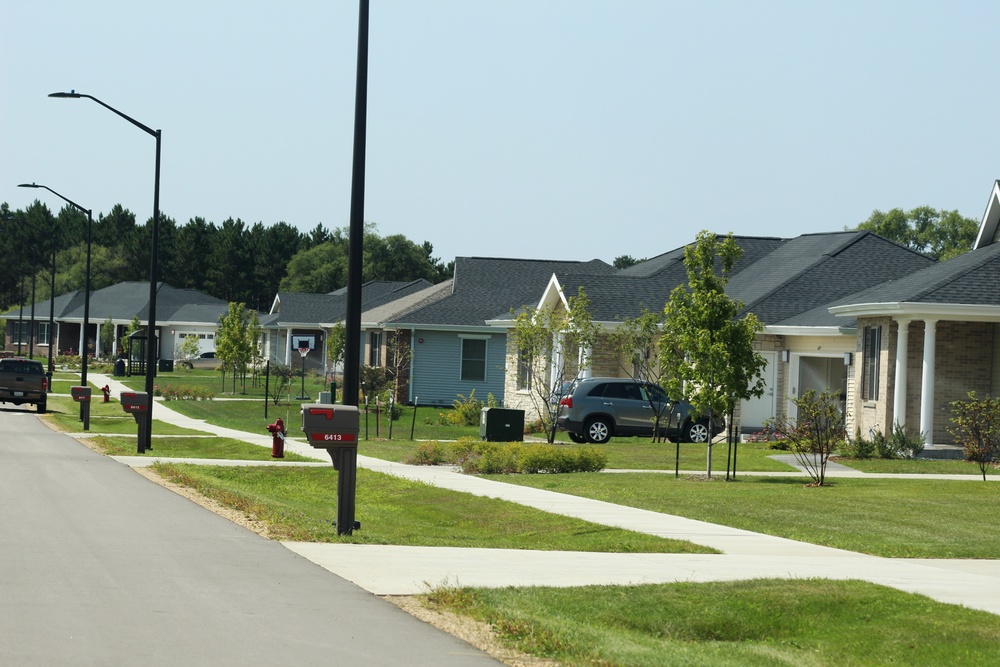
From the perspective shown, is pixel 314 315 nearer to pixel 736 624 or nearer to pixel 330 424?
pixel 330 424

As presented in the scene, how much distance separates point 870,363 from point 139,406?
1714 cm

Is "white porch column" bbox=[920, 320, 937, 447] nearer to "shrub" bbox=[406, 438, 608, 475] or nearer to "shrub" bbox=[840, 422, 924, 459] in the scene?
"shrub" bbox=[840, 422, 924, 459]

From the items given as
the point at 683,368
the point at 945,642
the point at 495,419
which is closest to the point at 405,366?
the point at 495,419

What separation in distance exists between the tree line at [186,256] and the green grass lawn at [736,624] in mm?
109520

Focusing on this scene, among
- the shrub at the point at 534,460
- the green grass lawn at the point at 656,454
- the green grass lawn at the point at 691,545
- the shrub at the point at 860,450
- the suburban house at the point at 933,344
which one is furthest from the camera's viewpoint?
the suburban house at the point at 933,344

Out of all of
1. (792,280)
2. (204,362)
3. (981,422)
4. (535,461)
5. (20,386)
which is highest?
(792,280)

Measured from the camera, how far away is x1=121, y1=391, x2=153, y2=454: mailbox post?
2689 cm

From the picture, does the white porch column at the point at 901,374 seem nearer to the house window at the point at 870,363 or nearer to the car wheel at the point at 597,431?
the house window at the point at 870,363

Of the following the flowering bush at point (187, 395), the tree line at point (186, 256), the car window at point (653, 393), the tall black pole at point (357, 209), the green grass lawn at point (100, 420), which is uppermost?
the tree line at point (186, 256)

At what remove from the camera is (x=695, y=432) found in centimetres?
3484

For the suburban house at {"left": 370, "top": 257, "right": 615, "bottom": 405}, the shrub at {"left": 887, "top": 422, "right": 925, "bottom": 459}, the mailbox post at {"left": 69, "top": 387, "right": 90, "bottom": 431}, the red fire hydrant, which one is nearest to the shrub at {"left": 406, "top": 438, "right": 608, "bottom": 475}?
the red fire hydrant

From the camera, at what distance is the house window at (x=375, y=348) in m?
57.9

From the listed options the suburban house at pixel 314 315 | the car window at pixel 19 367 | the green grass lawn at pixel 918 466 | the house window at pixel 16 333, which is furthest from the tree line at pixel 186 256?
the green grass lawn at pixel 918 466

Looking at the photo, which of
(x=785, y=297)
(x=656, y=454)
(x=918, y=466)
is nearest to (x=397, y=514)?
(x=656, y=454)
